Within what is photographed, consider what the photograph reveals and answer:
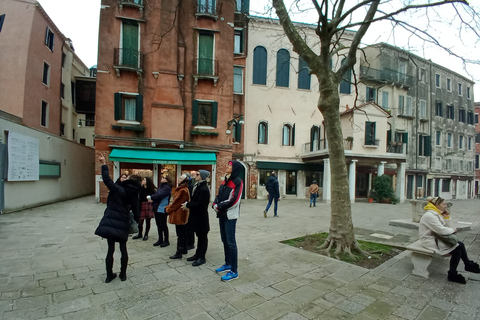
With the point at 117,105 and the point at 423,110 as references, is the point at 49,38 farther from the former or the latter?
the point at 423,110

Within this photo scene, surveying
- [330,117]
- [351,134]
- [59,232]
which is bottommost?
[59,232]

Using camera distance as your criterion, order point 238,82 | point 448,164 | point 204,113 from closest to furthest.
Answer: point 204,113 < point 238,82 < point 448,164

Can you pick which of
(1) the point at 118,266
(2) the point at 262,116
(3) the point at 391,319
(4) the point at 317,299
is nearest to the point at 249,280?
(4) the point at 317,299

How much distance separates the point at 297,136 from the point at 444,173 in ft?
58.0

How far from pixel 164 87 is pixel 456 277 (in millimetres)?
14239

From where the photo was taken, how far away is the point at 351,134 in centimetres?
1750

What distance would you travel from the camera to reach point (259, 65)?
18.9 metres

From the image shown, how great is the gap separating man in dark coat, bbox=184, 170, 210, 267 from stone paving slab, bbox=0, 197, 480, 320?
271 millimetres

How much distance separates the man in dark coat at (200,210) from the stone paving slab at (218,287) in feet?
0.89

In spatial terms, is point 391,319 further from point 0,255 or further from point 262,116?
point 262,116

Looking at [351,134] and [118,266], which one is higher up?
[351,134]

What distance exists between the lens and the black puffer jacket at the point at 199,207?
4.46 metres

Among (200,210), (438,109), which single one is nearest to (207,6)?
(200,210)

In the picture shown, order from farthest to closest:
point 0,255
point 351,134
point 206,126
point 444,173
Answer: point 444,173 → point 351,134 → point 206,126 → point 0,255
